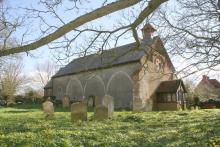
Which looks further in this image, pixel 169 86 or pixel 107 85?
pixel 107 85

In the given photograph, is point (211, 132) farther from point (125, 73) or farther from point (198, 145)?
point (125, 73)

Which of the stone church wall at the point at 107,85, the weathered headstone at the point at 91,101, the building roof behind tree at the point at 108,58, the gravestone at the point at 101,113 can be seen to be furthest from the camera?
the weathered headstone at the point at 91,101

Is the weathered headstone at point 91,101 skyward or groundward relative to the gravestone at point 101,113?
skyward

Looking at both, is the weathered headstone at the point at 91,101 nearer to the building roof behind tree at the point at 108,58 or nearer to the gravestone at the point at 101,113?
the building roof behind tree at the point at 108,58

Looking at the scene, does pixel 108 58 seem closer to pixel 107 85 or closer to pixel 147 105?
pixel 147 105

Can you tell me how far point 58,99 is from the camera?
4812 centimetres

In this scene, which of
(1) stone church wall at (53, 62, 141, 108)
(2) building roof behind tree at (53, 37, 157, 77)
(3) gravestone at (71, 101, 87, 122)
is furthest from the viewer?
(1) stone church wall at (53, 62, 141, 108)

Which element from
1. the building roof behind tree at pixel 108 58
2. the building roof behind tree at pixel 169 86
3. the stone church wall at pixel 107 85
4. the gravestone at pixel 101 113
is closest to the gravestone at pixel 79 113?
the gravestone at pixel 101 113

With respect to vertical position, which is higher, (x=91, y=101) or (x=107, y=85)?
(x=107, y=85)

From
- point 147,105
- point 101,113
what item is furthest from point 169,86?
point 101,113

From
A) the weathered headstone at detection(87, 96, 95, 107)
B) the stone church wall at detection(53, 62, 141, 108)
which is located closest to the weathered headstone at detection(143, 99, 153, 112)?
the stone church wall at detection(53, 62, 141, 108)

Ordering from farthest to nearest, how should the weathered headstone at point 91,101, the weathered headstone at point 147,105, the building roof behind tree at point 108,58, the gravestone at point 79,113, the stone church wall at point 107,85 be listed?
the weathered headstone at point 91,101
the stone church wall at point 107,85
the weathered headstone at point 147,105
the gravestone at point 79,113
the building roof behind tree at point 108,58

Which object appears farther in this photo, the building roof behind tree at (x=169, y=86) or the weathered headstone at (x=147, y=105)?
the building roof behind tree at (x=169, y=86)

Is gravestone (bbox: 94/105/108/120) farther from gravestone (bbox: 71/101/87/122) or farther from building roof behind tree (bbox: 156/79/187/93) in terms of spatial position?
building roof behind tree (bbox: 156/79/187/93)
